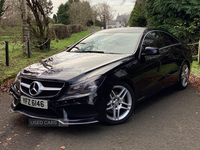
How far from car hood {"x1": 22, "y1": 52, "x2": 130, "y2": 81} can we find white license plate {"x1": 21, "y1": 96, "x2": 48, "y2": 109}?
1.18 ft

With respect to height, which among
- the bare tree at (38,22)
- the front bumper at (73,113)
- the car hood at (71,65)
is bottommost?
the front bumper at (73,113)

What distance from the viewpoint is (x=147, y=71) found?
4.12m

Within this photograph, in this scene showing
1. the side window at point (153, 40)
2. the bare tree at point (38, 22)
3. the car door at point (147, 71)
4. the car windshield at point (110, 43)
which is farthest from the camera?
the bare tree at point (38, 22)

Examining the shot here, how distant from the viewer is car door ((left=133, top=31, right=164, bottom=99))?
3912 mm

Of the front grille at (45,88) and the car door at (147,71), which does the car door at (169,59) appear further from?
the front grille at (45,88)

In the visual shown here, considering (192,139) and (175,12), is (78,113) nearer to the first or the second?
(192,139)

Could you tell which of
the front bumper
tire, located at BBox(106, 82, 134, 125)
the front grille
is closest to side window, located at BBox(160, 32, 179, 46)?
tire, located at BBox(106, 82, 134, 125)

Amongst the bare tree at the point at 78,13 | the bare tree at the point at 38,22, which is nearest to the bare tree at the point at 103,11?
the bare tree at the point at 78,13

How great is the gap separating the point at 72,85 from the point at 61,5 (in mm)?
67413

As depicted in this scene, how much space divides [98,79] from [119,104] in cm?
64

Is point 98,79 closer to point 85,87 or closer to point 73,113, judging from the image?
point 85,87

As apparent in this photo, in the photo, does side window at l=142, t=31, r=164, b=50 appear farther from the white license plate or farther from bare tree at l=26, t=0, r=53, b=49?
bare tree at l=26, t=0, r=53, b=49

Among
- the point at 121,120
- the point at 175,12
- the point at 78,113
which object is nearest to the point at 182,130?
the point at 121,120

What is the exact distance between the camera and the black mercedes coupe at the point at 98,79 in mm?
3078
